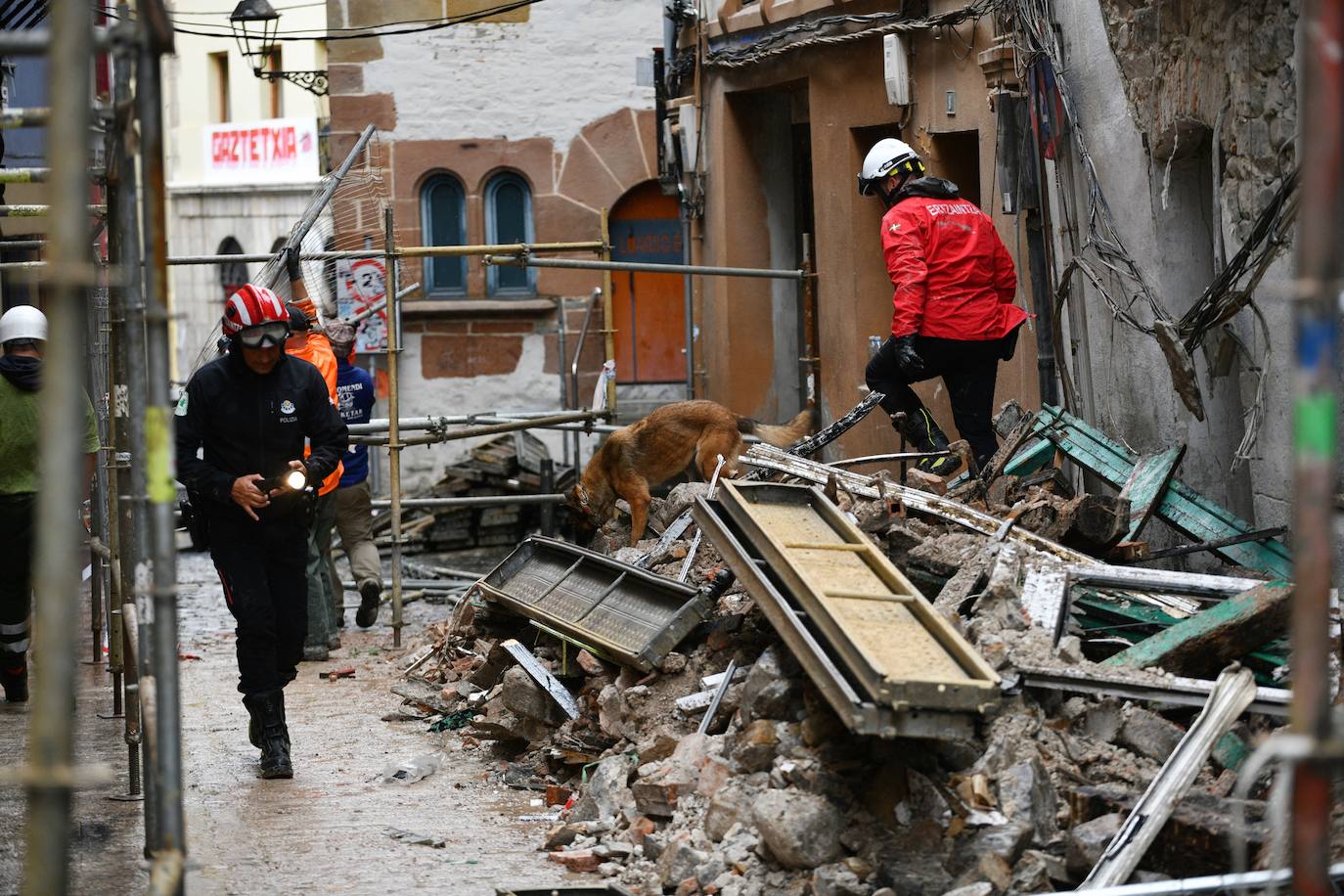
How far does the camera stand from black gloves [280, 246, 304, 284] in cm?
1090

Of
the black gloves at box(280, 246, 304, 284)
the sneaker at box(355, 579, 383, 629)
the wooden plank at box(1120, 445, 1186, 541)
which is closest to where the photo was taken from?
the wooden plank at box(1120, 445, 1186, 541)

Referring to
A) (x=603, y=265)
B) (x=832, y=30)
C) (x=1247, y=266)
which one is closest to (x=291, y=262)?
(x=603, y=265)

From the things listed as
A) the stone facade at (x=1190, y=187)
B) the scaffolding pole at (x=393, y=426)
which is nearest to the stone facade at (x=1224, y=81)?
the stone facade at (x=1190, y=187)

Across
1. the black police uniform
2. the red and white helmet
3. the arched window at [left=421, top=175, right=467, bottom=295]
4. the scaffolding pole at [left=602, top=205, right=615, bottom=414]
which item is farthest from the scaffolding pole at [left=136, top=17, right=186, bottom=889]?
the arched window at [left=421, top=175, right=467, bottom=295]

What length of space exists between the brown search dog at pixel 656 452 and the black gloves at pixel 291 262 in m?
2.28

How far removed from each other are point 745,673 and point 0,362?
4.22 metres

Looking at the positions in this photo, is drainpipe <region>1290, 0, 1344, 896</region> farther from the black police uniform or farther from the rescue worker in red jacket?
the rescue worker in red jacket

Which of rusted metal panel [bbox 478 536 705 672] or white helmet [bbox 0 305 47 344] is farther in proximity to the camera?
white helmet [bbox 0 305 47 344]

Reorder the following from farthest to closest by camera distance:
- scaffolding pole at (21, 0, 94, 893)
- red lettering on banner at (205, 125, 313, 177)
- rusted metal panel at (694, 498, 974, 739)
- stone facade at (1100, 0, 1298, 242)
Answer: red lettering on banner at (205, 125, 313, 177), stone facade at (1100, 0, 1298, 242), rusted metal panel at (694, 498, 974, 739), scaffolding pole at (21, 0, 94, 893)

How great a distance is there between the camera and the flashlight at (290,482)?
7016 mm

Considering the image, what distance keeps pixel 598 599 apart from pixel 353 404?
11.9 ft

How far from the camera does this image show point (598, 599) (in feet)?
26.3

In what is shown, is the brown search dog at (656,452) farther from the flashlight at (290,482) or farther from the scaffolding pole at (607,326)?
the flashlight at (290,482)

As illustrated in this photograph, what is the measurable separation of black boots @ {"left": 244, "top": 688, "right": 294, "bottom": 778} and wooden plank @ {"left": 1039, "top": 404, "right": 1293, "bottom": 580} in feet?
12.7
